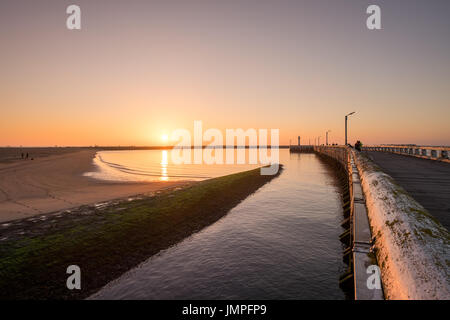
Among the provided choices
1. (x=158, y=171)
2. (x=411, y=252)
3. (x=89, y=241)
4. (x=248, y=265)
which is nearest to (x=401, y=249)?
(x=411, y=252)

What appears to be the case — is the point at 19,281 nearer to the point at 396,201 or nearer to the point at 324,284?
the point at 324,284

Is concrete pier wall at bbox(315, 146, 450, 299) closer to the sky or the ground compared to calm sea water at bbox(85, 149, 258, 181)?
closer to the sky

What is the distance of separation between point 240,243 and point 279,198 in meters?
9.80

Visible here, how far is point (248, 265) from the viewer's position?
764 cm

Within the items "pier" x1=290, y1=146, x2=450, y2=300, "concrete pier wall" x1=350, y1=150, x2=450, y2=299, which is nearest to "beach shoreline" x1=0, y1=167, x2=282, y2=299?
"pier" x1=290, y1=146, x2=450, y2=300

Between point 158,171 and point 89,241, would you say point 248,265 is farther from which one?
point 158,171

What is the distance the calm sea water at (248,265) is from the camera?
243 inches

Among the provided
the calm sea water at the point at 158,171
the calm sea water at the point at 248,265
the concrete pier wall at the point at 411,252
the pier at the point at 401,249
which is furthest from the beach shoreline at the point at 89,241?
the calm sea water at the point at 158,171

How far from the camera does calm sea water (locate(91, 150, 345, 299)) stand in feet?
20.3

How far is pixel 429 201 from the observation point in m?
6.98

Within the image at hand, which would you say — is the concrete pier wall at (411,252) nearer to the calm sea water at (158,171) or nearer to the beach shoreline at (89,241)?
the beach shoreline at (89,241)

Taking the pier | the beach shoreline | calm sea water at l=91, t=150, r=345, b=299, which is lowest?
calm sea water at l=91, t=150, r=345, b=299

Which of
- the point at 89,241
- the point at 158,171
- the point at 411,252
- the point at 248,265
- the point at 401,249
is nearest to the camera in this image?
the point at 411,252

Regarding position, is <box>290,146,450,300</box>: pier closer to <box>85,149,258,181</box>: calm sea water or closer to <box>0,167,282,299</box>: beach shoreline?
<box>0,167,282,299</box>: beach shoreline
